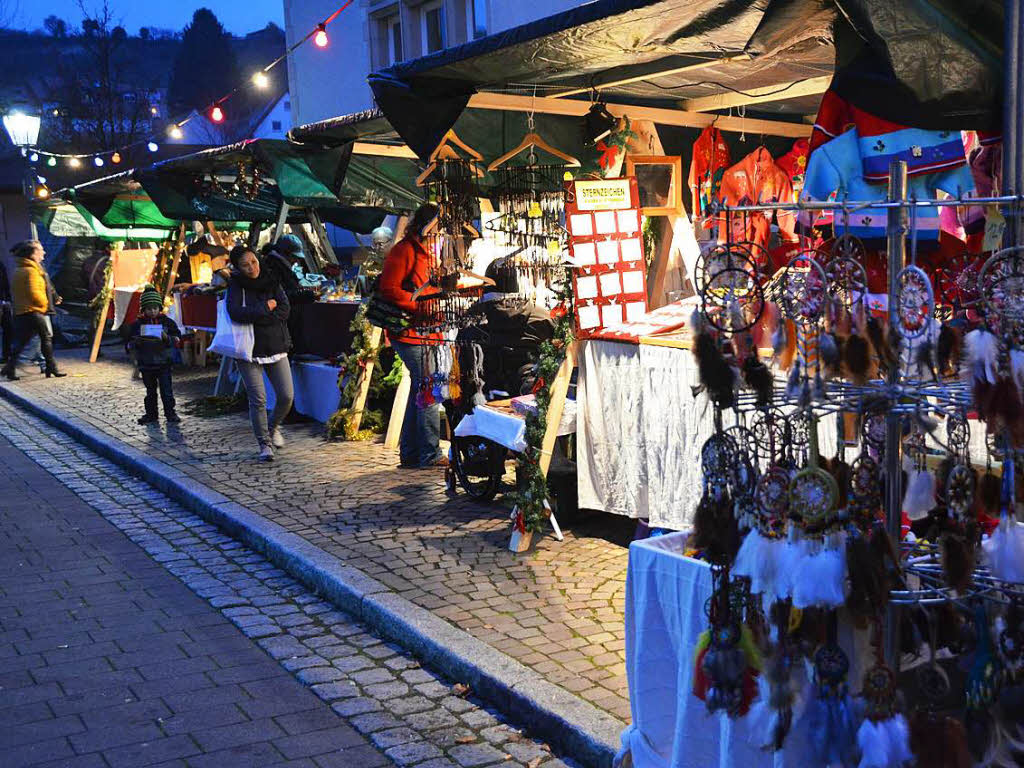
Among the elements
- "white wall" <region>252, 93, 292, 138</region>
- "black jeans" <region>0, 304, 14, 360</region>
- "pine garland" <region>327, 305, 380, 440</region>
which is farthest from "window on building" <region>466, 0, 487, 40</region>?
"white wall" <region>252, 93, 292, 138</region>

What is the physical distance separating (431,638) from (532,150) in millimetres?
3729

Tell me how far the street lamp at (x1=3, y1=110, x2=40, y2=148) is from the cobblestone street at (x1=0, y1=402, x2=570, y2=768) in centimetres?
1281

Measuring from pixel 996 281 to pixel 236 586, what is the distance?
491 cm

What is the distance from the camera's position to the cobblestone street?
420 cm

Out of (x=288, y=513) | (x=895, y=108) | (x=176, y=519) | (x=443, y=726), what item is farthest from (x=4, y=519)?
(x=895, y=108)

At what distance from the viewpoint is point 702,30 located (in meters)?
4.74

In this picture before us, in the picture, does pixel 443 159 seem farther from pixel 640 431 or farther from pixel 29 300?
pixel 29 300

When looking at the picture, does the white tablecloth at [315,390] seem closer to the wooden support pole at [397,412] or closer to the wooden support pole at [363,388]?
the wooden support pole at [363,388]

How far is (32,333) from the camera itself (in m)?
16.4

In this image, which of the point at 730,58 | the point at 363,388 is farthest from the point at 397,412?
the point at 730,58

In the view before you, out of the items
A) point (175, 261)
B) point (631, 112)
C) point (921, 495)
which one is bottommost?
point (921, 495)

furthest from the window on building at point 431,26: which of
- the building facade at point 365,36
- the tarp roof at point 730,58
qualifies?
the tarp roof at point 730,58

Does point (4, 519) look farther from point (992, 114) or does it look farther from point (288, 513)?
point (992, 114)

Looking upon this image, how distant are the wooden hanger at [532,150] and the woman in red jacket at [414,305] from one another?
0.82 meters
